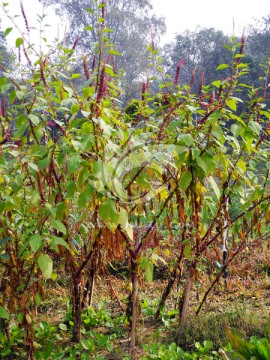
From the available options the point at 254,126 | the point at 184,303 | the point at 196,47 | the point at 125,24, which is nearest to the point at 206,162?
the point at 254,126

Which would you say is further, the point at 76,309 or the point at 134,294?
the point at 76,309

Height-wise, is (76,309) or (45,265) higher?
(45,265)

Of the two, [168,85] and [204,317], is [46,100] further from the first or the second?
[204,317]

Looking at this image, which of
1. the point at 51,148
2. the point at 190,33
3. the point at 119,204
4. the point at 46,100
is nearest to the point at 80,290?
the point at 119,204

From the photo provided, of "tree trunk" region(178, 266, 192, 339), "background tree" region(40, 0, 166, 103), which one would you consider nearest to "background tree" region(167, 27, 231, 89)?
"background tree" region(40, 0, 166, 103)

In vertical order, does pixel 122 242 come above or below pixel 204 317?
above

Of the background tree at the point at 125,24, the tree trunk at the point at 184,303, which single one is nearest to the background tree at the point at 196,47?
the background tree at the point at 125,24

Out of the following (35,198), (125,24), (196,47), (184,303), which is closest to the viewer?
(35,198)

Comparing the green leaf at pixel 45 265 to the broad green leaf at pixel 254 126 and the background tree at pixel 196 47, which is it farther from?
the background tree at pixel 196 47

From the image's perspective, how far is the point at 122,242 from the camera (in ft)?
5.98

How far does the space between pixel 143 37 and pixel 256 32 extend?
7.62 metres

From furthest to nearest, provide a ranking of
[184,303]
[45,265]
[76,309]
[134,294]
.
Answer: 1. [184,303]
2. [76,309]
3. [134,294]
4. [45,265]

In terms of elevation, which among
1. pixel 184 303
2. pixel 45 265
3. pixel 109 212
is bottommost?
pixel 184 303

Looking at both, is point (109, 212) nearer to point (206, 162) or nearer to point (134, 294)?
point (206, 162)
